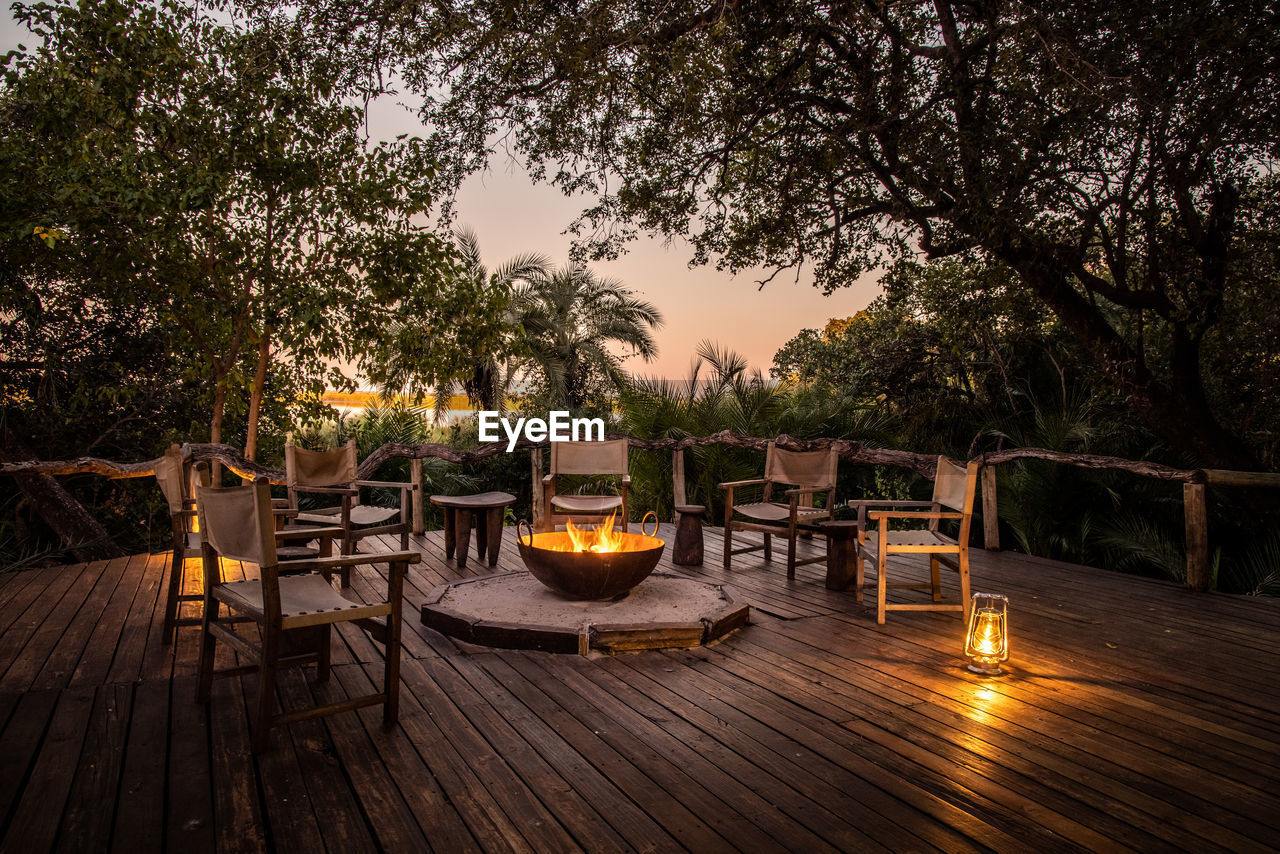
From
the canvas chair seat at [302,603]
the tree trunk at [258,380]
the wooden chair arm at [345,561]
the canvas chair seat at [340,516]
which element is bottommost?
the canvas chair seat at [302,603]

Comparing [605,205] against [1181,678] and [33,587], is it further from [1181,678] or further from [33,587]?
[1181,678]

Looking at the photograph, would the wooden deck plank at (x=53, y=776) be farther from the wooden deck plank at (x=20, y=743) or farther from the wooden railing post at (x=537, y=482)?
the wooden railing post at (x=537, y=482)

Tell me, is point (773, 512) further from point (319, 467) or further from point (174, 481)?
point (174, 481)

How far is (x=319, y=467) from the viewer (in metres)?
4.95

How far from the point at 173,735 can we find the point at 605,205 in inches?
276

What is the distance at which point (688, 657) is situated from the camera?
354cm

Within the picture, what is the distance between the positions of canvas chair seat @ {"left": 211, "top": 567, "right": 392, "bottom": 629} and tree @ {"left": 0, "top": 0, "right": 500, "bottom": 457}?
3.84m

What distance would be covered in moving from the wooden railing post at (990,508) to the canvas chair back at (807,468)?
1.45 m

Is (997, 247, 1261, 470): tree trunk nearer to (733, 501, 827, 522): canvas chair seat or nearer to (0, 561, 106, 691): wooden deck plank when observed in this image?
(733, 501, 827, 522): canvas chair seat

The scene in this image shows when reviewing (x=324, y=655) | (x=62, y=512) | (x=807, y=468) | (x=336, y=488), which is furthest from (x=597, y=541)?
(x=62, y=512)

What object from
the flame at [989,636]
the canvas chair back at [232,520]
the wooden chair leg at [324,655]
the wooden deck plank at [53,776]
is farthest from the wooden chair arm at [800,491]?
the wooden deck plank at [53,776]

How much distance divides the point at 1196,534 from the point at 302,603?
5343 millimetres

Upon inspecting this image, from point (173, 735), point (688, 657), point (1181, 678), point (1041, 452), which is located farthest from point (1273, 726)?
point (173, 735)

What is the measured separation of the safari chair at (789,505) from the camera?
519cm
